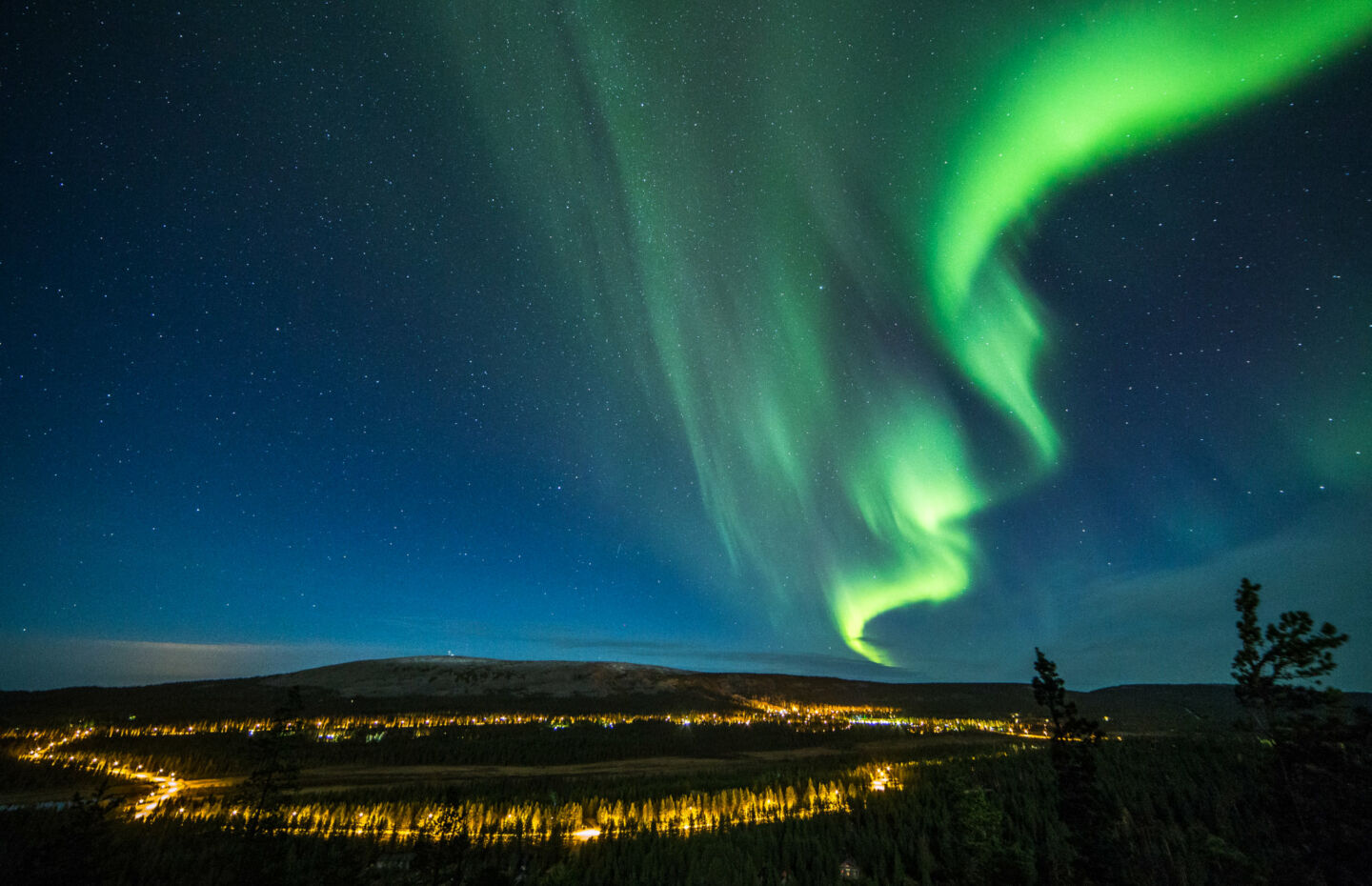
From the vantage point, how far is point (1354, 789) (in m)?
30.1

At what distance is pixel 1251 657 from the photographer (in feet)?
101

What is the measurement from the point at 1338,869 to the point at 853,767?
264 feet

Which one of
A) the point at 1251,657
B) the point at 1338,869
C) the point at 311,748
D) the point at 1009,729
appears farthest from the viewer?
the point at 1009,729

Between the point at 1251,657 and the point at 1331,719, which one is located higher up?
the point at 1251,657

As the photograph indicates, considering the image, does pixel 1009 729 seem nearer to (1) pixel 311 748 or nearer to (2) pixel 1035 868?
(2) pixel 1035 868

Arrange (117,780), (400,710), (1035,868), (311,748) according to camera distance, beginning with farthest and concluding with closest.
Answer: (400,710), (311,748), (117,780), (1035,868)

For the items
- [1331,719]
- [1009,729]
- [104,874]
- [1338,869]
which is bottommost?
[1009,729]

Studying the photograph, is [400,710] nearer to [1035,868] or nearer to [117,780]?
[117,780]

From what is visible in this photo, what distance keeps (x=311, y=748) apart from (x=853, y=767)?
10490 centimetres

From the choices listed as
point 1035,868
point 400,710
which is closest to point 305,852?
point 1035,868

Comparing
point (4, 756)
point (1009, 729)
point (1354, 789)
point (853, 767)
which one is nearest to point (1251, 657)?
point (1354, 789)

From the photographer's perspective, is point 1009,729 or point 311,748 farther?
point 1009,729

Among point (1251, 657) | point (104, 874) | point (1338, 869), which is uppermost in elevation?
point (1251, 657)

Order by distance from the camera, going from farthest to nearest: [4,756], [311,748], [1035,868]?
[311,748] → [4,756] → [1035,868]
